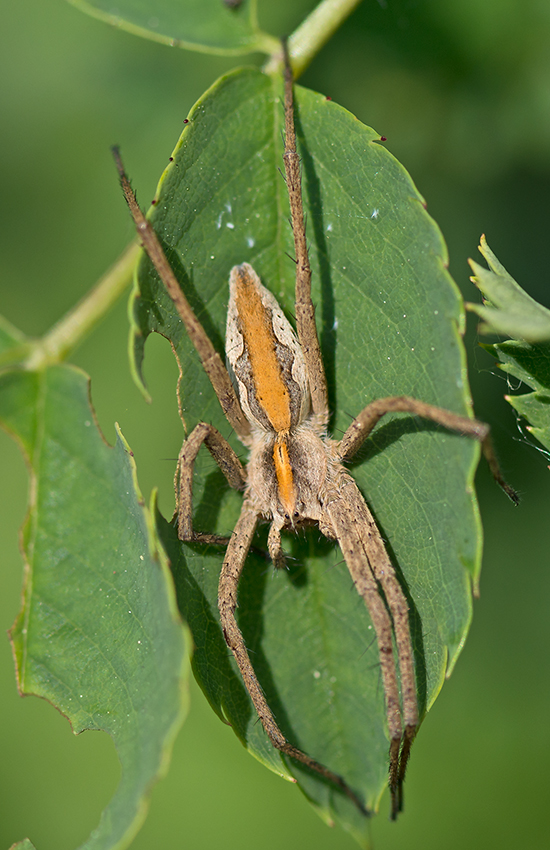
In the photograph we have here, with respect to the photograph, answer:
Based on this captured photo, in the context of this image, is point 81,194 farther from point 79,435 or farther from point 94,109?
point 79,435

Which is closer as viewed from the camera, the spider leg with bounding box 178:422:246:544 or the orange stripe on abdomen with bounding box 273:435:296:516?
the spider leg with bounding box 178:422:246:544

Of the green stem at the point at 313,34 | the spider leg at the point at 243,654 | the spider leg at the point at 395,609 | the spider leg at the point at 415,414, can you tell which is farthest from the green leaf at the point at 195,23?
the spider leg at the point at 243,654

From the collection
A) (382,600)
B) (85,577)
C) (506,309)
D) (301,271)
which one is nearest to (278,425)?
(301,271)

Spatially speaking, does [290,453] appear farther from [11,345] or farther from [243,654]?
[11,345]

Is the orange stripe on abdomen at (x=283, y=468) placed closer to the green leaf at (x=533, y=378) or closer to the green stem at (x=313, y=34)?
the green leaf at (x=533, y=378)

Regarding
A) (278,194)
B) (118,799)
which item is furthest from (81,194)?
(118,799)

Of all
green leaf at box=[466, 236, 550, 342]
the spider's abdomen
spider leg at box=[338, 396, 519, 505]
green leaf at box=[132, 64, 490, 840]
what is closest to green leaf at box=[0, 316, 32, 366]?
green leaf at box=[132, 64, 490, 840]

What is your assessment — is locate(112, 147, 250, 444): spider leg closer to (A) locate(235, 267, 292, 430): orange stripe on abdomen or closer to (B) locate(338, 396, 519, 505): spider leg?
(A) locate(235, 267, 292, 430): orange stripe on abdomen
